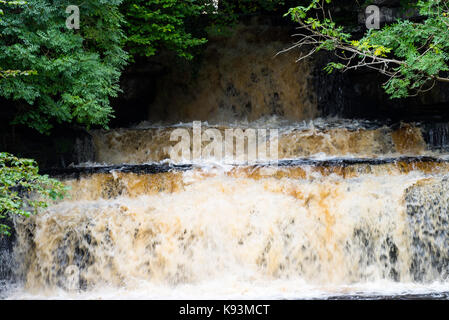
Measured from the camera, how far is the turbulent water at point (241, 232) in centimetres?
928

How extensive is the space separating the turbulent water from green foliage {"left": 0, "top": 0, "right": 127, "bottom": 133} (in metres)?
1.42

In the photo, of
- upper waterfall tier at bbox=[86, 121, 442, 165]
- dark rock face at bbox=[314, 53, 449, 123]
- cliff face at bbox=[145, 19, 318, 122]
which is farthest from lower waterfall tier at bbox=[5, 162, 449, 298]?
cliff face at bbox=[145, 19, 318, 122]

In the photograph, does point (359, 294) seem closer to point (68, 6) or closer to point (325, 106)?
point (68, 6)

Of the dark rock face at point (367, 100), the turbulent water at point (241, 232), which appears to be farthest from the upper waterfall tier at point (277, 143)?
the turbulent water at point (241, 232)

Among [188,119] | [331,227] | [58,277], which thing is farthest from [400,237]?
[188,119]

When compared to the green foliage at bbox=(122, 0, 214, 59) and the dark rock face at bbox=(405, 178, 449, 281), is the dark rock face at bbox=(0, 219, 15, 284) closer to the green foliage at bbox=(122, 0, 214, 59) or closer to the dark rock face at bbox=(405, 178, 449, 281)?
the green foliage at bbox=(122, 0, 214, 59)

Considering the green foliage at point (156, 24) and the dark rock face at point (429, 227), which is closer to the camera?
the dark rock face at point (429, 227)

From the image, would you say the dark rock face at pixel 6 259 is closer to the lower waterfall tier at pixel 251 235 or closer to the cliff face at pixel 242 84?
the lower waterfall tier at pixel 251 235

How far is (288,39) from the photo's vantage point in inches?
647

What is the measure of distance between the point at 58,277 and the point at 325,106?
8600mm

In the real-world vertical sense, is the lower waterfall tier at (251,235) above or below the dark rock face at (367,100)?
below

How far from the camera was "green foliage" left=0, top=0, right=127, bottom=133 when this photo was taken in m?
10.3

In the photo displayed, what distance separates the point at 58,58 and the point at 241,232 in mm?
4421

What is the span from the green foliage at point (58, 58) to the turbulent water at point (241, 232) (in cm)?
142
